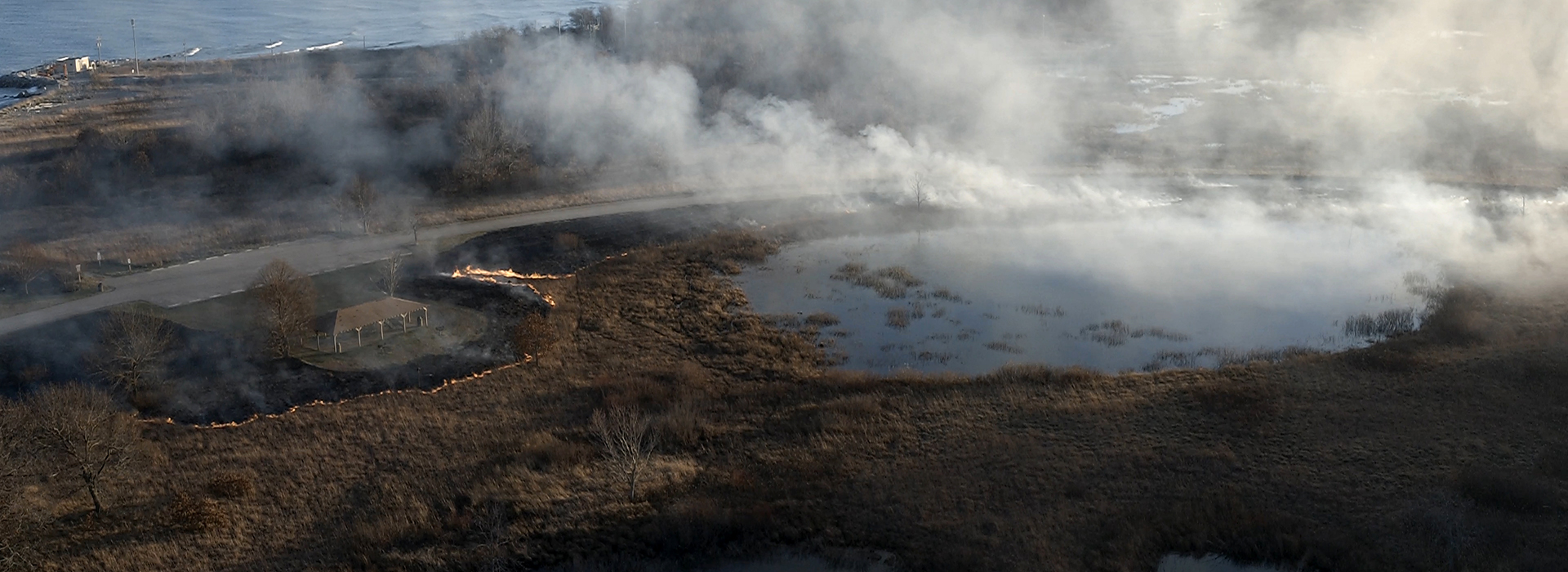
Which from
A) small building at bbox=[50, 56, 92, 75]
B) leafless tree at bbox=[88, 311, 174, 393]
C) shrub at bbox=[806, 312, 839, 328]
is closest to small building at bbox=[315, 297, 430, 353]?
leafless tree at bbox=[88, 311, 174, 393]

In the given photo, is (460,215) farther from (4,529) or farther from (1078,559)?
(1078,559)

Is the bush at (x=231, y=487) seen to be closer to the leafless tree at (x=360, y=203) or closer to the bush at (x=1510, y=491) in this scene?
the leafless tree at (x=360, y=203)

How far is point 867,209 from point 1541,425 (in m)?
20.2

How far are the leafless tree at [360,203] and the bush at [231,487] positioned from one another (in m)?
14.8

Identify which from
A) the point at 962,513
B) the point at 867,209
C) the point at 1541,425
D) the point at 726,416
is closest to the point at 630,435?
the point at 726,416

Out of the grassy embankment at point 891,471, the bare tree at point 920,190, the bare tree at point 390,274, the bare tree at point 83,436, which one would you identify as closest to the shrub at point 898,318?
the grassy embankment at point 891,471

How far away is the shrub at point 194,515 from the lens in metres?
15.6

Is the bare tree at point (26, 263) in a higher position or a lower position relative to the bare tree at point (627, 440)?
higher

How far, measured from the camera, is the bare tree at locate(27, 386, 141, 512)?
15961 millimetres

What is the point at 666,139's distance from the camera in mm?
40844

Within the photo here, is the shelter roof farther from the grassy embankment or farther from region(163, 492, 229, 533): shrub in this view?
region(163, 492, 229, 533): shrub

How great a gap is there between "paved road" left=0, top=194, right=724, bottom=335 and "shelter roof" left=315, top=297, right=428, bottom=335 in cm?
393

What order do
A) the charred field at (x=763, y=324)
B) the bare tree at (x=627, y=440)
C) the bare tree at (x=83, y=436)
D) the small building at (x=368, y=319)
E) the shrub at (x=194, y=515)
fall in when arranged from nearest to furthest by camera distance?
the shrub at (x=194, y=515) → the bare tree at (x=83, y=436) → the charred field at (x=763, y=324) → the bare tree at (x=627, y=440) → the small building at (x=368, y=319)

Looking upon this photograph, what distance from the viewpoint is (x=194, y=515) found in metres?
15.8
